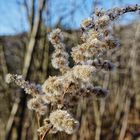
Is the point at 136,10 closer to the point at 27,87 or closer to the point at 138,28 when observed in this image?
the point at 27,87

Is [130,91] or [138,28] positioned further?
[130,91]

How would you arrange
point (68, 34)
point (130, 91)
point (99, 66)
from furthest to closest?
point (130, 91)
point (68, 34)
point (99, 66)

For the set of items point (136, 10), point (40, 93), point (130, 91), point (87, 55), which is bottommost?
point (40, 93)

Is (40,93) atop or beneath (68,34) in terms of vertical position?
beneath

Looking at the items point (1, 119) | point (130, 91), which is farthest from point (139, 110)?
point (1, 119)

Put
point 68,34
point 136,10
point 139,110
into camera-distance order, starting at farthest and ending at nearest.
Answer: point 139,110
point 68,34
point 136,10

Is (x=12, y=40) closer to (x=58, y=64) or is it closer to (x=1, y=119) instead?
(x=1, y=119)

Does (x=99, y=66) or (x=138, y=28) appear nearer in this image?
(x=99, y=66)

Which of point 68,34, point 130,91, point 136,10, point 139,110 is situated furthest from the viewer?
point 139,110

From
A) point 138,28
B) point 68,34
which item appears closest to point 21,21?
point 68,34
